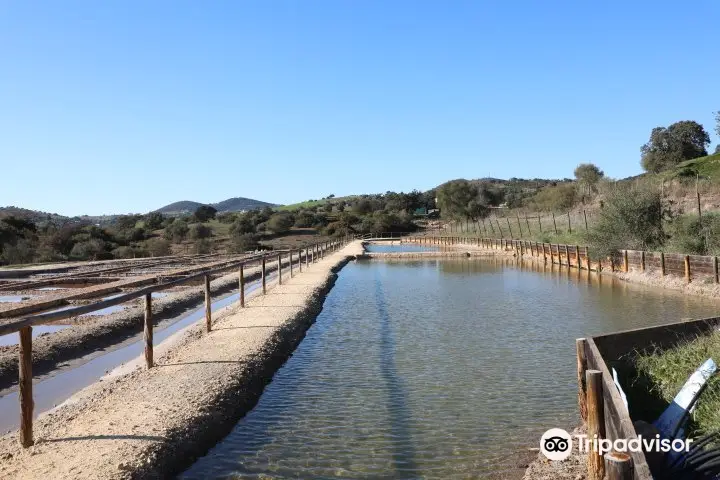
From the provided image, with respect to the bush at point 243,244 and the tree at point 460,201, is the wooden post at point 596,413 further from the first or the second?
the tree at point 460,201

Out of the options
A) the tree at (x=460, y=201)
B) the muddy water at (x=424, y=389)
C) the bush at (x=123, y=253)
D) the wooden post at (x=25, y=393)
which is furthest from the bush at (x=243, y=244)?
the wooden post at (x=25, y=393)

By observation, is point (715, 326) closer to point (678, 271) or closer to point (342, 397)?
point (342, 397)

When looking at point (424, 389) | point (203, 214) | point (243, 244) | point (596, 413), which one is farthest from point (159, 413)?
point (203, 214)

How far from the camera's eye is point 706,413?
6168 millimetres

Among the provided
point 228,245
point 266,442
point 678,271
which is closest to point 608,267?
point 678,271

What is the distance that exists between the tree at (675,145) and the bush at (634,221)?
54707mm

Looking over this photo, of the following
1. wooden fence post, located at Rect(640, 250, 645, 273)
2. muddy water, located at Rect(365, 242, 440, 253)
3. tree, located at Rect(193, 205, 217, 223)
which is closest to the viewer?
wooden fence post, located at Rect(640, 250, 645, 273)

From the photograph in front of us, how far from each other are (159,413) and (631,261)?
72.6 feet

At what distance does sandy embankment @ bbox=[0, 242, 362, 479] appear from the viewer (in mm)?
5664

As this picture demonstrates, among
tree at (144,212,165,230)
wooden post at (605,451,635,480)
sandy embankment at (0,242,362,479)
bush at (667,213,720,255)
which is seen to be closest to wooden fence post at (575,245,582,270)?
bush at (667,213,720,255)

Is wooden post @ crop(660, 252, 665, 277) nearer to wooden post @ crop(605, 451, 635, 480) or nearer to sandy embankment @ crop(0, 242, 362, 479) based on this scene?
sandy embankment @ crop(0, 242, 362, 479)

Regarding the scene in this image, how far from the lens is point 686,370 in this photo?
7504 millimetres

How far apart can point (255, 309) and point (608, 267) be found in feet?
57.1

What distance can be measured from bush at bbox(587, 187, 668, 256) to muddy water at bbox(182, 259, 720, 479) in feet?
25.8
